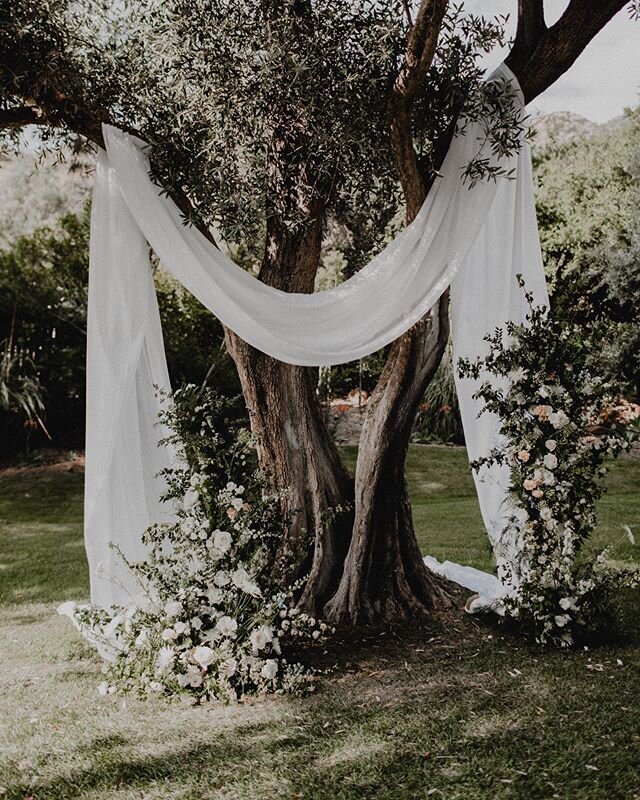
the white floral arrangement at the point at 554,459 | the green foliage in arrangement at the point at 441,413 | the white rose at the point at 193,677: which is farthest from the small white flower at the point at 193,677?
the green foliage in arrangement at the point at 441,413

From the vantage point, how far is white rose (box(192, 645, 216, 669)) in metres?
3.78

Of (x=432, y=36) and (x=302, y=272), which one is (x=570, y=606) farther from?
(x=432, y=36)

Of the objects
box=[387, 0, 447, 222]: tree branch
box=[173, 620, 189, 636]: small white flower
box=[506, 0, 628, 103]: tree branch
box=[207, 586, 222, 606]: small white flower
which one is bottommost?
box=[173, 620, 189, 636]: small white flower

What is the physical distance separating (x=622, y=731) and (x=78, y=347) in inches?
394

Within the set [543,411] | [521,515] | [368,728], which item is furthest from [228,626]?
[543,411]

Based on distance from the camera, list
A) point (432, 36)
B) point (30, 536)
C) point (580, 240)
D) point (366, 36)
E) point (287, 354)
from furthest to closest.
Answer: point (580, 240), point (30, 536), point (287, 354), point (366, 36), point (432, 36)

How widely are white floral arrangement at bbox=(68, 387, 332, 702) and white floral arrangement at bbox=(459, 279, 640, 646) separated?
1.36m

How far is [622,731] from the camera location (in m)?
3.36

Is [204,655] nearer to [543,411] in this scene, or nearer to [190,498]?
[190,498]

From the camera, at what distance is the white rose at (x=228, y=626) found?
3.89 m

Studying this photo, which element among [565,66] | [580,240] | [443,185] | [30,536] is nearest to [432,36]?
[443,185]

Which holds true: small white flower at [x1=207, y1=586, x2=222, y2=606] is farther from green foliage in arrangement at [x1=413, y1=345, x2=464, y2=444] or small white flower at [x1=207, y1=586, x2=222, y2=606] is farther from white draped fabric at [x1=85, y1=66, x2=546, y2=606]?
green foliage in arrangement at [x1=413, y1=345, x2=464, y2=444]

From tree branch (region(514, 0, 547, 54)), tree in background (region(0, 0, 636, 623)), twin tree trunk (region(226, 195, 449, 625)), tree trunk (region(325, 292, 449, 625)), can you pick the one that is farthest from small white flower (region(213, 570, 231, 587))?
tree branch (region(514, 0, 547, 54))

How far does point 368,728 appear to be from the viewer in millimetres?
3500
